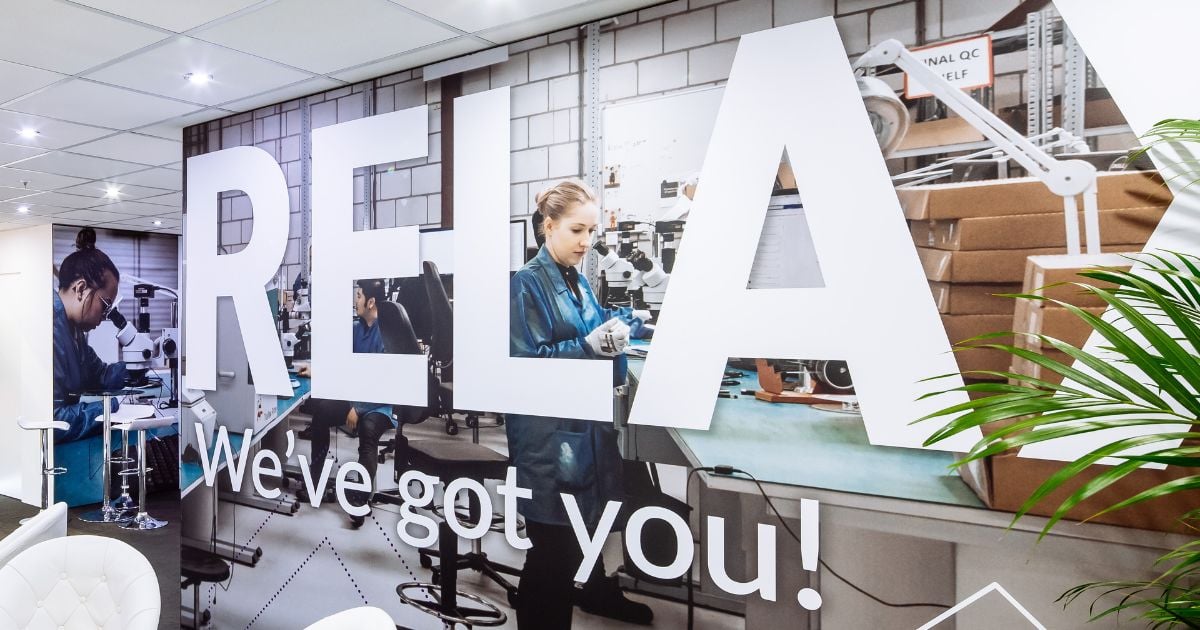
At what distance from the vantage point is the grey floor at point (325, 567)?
2737 millimetres

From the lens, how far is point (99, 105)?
3.21m

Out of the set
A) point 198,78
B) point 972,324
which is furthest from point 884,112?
point 198,78

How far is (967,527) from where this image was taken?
182cm

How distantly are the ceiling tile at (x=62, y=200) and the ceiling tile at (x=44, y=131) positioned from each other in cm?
143

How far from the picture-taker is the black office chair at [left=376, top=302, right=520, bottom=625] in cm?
262

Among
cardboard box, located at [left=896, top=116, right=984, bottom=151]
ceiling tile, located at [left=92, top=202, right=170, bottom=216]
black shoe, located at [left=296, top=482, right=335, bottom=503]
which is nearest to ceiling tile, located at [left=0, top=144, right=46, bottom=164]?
ceiling tile, located at [left=92, top=202, right=170, bottom=216]

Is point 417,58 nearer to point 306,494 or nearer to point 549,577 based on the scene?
point 306,494

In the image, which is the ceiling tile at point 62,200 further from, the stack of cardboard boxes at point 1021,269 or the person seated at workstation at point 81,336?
the stack of cardboard boxes at point 1021,269

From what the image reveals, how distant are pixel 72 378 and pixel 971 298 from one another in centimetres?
719

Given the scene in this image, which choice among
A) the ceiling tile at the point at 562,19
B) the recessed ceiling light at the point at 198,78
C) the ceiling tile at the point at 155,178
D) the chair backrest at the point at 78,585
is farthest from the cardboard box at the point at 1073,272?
the ceiling tile at the point at 155,178

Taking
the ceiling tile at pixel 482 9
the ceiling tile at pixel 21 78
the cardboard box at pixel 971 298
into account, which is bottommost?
the cardboard box at pixel 971 298

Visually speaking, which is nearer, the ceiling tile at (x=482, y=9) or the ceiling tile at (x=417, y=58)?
the ceiling tile at (x=482, y=9)

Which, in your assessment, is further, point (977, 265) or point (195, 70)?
point (195, 70)

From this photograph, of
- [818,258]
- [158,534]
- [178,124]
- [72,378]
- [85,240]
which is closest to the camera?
[818,258]
